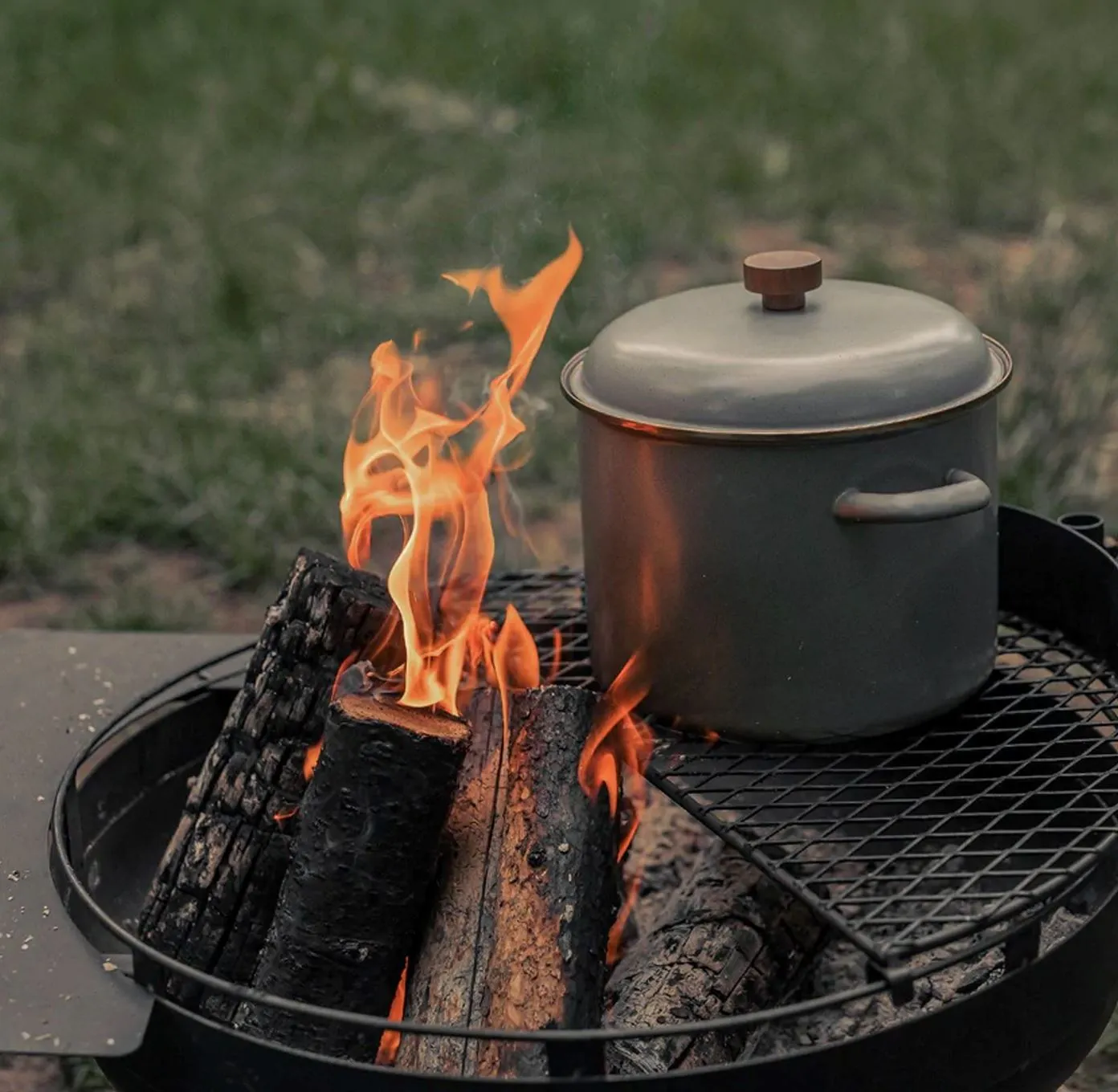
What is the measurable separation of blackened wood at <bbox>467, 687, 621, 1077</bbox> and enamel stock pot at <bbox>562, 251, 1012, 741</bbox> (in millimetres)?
138

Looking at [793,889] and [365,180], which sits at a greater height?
[793,889]

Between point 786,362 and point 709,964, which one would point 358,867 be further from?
point 786,362

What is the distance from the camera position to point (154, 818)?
7.47ft

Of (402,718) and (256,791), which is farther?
(256,791)

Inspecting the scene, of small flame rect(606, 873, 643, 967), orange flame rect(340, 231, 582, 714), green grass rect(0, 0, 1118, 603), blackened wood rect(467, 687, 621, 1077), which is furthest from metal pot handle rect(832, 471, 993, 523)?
green grass rect(0, 0, 1118, 603)

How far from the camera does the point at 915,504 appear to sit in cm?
167

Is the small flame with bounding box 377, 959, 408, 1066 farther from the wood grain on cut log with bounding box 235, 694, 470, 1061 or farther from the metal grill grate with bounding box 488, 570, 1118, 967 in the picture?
the metal grill grate with bounding box 488, 570, 1118, 967

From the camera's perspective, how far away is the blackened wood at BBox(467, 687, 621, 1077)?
161cm

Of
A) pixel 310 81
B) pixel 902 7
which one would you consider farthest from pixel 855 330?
pixel 902 7

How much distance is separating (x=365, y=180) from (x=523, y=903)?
4.42m

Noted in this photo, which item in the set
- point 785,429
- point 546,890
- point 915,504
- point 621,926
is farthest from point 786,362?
point 621,926

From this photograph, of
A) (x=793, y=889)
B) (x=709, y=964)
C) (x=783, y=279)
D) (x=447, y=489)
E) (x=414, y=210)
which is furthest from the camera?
(x=414, y=210)

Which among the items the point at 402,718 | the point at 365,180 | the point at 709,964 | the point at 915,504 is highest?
the point at 915,504

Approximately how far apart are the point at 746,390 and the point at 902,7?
249 inches
